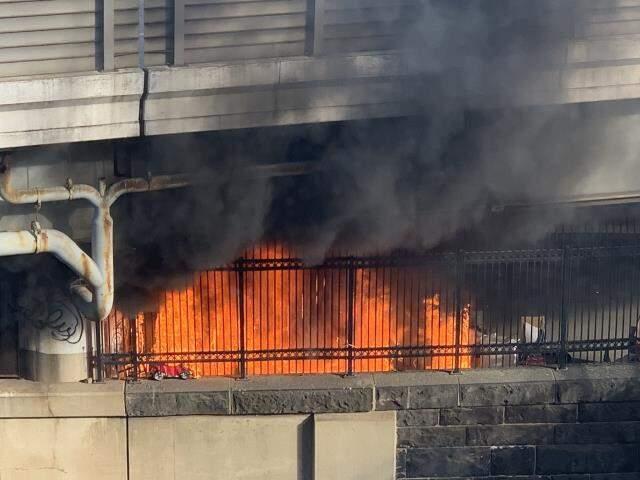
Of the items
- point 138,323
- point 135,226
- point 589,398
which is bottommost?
point 589,398

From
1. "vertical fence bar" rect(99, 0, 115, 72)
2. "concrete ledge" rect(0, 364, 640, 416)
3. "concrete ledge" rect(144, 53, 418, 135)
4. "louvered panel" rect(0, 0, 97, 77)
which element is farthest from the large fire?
"louvered panel" rect(0, 0, 97, 77)

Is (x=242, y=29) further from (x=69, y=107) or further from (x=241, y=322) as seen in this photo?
(x=241, y=322)

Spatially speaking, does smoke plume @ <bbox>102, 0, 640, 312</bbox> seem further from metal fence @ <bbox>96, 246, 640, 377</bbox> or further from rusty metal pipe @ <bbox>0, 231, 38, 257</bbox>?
rusty metal pipe @ <bbox>0, 231, 38, 257</bbox>

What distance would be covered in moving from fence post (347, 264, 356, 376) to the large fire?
18 millimetres

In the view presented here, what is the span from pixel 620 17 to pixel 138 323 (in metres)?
4.59

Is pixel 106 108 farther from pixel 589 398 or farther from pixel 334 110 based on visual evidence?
pixel 589 398

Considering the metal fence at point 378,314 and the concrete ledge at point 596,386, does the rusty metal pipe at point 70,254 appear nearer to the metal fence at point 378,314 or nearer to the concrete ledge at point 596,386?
the metal fence at point 378,314

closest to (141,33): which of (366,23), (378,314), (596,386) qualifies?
(366,23)

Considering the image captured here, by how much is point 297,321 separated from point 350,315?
457 millimetres

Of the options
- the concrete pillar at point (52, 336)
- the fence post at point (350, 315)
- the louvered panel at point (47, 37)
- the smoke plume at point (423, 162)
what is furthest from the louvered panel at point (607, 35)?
the concrete pillar at point (52, 336)

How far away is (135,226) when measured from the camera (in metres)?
8.98

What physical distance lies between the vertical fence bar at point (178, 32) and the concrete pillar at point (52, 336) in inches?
95.0

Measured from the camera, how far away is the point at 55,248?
26.6ft

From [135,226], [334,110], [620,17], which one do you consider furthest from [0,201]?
[620,17]
